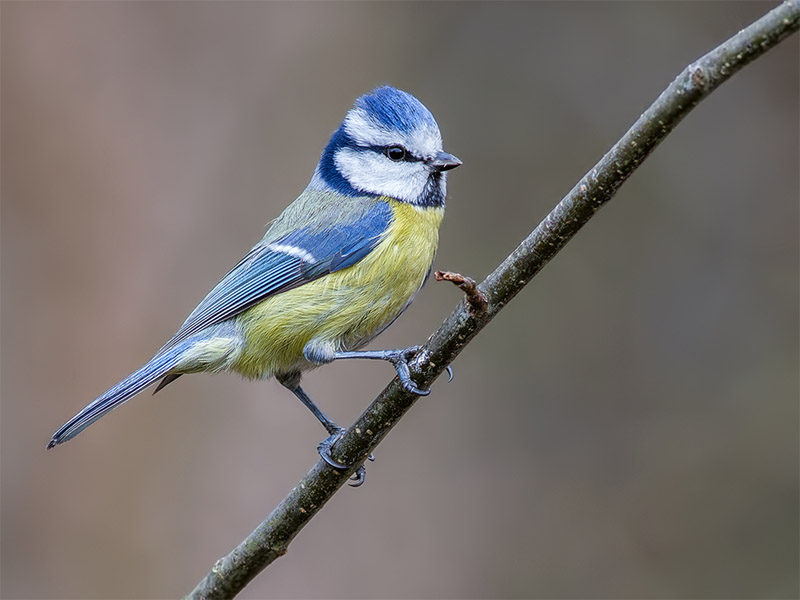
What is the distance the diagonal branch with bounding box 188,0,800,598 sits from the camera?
3.96ft

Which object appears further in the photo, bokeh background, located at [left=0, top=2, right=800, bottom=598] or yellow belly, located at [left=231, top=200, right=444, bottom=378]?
bokeh background, located at [left=0, top=2, right=800, bottom=598]

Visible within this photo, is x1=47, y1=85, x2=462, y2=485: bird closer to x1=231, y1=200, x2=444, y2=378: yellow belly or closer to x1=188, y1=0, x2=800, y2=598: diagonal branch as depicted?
x1=231, y1=200, x2=444, y2=378: yellow belly

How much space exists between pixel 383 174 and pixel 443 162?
203 millimetres

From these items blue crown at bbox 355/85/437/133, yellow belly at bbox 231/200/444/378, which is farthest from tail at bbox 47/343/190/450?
blue crown at bbox 355/85/437/133

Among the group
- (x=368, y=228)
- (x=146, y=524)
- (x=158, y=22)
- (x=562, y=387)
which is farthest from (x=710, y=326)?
(x=158, y=22)

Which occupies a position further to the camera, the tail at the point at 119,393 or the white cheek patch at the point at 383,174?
the white cheek patch at the point at 383,174

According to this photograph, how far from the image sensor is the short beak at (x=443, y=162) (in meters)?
2.30

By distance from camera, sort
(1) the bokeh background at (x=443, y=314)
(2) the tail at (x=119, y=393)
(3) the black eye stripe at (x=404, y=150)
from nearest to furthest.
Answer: (2) the tail at (x=119, y=393), (3) the black eye stripe at (x=404, y=150), (1) the bokeh background at (x=443, y=314)

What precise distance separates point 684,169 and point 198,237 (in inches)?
90.3

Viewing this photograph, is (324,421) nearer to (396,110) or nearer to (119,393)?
(119,393)

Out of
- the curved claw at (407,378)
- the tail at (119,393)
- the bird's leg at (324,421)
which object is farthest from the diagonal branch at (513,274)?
the tail at (119,393)

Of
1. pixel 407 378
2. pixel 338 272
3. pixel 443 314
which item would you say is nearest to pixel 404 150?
pixel 338 272

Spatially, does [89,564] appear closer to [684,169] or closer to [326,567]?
[326,567]

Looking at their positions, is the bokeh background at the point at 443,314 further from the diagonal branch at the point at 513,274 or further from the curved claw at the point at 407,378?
the curved claw at the point at 407,378
